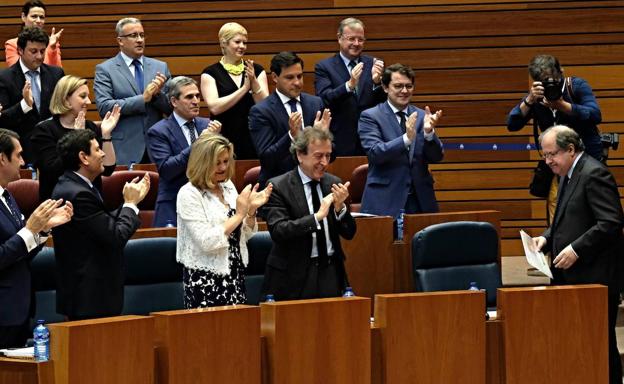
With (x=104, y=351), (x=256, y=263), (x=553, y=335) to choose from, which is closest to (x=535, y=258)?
(x=553, y=335)

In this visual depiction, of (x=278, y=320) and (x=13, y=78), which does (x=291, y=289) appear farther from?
(x=13, y=78)

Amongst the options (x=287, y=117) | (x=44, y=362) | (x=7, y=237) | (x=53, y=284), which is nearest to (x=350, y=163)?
(x=287, y=117)

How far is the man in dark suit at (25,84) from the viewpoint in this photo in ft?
18.8

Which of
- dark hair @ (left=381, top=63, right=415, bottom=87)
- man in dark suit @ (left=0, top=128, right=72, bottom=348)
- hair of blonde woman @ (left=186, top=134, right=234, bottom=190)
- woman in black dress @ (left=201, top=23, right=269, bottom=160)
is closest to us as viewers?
man in dark suit @ (left=0, top=128, right=72, bottom=348)

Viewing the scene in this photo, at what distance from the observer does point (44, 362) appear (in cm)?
334

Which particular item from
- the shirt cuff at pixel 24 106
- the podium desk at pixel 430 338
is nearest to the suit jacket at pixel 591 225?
the podium desk at pixel 430 338

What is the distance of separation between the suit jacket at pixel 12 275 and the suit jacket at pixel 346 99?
253cm

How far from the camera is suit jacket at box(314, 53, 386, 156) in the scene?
6.19 meters

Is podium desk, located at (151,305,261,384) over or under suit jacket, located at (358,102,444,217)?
under

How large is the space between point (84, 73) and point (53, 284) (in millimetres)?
3227

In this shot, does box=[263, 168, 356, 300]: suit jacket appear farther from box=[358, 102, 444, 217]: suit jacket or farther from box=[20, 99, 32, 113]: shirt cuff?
box=[20, 99, 32, 113]: shirt cuff

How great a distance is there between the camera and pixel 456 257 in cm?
482

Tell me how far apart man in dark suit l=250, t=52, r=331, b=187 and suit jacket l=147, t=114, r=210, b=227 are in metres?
0.27

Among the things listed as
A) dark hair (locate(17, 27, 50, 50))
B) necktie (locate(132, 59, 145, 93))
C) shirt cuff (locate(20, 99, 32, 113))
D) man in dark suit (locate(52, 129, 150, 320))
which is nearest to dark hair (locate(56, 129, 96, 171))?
man in dark suit (locate(52, 129, 150, 320))
